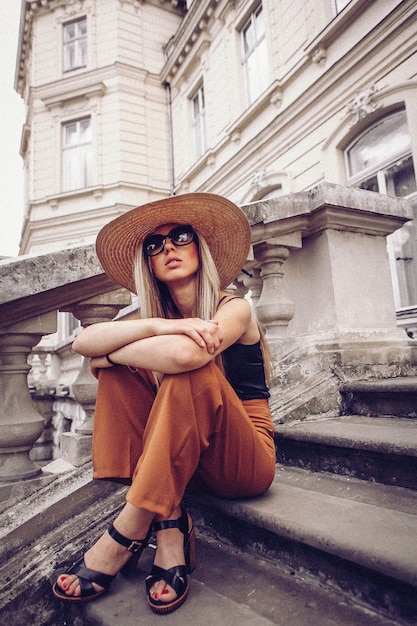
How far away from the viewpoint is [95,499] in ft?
5.59

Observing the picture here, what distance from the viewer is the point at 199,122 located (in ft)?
36.8

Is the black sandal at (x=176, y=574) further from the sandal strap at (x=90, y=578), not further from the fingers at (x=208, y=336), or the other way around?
the fingers at (x=208, y=336)

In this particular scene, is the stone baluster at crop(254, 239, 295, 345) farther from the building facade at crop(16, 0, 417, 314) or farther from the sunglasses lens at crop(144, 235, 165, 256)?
the building facade at crop(16, 0, 417, 314)

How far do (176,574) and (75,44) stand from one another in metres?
14.7

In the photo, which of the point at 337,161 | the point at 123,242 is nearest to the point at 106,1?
the point at 337,161

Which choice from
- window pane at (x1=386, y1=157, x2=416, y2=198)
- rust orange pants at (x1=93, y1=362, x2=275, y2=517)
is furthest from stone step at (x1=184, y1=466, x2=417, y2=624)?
window pane at (x1=386, y1=157, x2=416, y2=198)

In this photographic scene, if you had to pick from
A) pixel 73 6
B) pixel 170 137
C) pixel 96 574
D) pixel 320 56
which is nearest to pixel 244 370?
pixel 96 574

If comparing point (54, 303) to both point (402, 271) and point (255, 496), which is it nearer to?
point (255, 496)

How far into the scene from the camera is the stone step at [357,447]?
1.48 meters

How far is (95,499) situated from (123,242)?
1.06m

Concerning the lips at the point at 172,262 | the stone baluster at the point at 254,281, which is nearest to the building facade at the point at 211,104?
the stone baluster at the point at 254,281

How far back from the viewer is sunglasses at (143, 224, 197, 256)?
1.71m

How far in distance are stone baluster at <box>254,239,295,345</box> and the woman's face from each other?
72 cm

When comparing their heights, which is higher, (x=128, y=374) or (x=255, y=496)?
(x=128, y=374)
